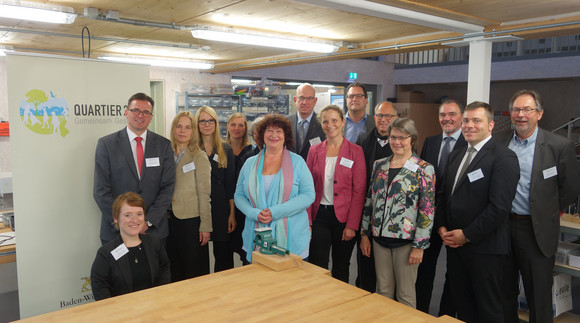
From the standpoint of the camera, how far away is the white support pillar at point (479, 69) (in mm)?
4523

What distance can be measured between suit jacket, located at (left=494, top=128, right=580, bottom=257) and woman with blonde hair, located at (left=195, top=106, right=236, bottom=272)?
7.26ft

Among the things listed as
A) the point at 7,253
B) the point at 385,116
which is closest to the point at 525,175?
the point at 385,116

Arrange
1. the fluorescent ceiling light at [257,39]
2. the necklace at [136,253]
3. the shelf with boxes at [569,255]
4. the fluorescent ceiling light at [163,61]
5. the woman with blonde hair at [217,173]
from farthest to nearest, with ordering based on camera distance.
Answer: the fluorescent ceiling light at [163,61]
the fluorescent ceiling light at [257,39]
the woman with blonde hair at [217,173]
the shelf with boxes at [569,255]
the necklace at [136,253]

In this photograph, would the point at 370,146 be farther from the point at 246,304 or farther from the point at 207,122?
the point at 246,304

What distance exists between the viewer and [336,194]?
10.7 feet

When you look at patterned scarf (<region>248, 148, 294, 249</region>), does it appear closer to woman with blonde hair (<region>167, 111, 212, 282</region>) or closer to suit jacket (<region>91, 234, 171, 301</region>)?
woman with blonde hair (<region>167, 111, 212, 282</region>)

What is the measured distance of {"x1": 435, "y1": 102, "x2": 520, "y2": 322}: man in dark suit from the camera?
9.09ft

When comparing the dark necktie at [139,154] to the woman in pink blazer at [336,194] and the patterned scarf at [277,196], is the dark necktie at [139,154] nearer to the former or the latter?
the patterned scarf at [277,196]

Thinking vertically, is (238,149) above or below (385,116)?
below

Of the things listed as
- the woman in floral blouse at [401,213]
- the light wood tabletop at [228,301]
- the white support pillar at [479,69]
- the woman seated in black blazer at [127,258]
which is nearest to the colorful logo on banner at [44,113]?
the woman seated in black blazer at [127,258]

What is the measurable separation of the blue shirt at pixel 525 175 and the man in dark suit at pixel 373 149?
95 cm

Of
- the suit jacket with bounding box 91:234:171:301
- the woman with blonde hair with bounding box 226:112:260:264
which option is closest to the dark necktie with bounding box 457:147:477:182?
the woman with blonde hair with bounding box 226:112:260:264

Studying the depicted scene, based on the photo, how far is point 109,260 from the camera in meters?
2.62

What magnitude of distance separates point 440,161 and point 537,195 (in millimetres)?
694
